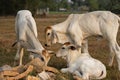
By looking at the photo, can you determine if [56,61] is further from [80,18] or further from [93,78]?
[93,78]

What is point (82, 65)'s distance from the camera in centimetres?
805

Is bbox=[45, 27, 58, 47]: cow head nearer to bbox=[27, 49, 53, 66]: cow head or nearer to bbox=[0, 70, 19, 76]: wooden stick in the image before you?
bbox=[27, 49, 53, 66]: cow head

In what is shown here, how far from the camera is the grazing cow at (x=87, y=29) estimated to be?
990 cm

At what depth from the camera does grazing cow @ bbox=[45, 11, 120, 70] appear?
32.5 ft

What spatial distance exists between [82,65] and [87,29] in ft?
7.52

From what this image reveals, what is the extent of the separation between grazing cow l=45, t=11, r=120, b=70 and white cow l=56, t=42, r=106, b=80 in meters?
1.16

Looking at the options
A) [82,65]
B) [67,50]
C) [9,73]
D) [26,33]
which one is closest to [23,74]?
[9,73]

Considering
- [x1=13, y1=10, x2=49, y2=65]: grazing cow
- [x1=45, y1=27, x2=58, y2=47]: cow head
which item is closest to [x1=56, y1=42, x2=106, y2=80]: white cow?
[x1=13, y1=10, x2=49, y2=65]: grazing cow

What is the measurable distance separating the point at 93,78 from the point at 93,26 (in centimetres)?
228

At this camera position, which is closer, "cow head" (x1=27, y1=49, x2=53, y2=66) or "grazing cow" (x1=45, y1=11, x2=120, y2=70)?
"cow head" (x1=27, y1=49, x2=53, y2=66)

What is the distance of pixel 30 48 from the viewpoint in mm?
9352

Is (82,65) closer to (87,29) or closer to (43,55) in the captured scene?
(43,55)

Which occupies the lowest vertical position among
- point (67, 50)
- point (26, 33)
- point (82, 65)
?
point (82, 65)

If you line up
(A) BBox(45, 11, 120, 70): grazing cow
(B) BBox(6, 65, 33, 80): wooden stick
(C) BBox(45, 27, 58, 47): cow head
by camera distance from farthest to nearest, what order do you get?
(C) BBox(45, 27, 58, 47): cow head, (A) BBox(45, 11, 120, 70): grazing cow, (B) BBox(6, 65, 33, 80): wooden stick
